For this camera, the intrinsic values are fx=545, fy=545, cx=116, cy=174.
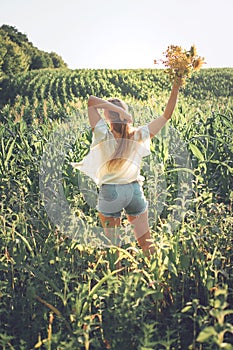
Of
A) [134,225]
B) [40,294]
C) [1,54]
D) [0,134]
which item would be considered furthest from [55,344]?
[1,54]

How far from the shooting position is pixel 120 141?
3.22 metres

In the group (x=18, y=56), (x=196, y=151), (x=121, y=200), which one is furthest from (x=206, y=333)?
(x=18, y=56)

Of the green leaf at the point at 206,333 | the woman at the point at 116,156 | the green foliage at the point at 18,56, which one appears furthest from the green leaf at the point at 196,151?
the green foliage at the point at 18,56

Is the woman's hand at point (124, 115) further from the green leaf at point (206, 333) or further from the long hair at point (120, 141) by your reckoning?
the green leaf at point (206, 333)

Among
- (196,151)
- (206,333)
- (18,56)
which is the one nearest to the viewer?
(206,333)

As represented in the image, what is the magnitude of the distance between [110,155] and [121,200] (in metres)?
0.27

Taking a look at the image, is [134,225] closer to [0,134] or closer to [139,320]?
[139,320]

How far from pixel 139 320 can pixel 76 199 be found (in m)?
1.32

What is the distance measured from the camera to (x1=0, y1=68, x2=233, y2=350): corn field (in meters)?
2.48

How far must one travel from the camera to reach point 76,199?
3.74 m

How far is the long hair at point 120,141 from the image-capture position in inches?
126

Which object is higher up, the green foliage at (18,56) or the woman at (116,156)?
the green foliage at (18,56)

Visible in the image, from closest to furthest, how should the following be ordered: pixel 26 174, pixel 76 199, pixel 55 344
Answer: pixel 55 344 < pixel 76 199 < pixel 26 174

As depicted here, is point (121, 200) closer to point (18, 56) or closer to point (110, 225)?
point (110, 225)
